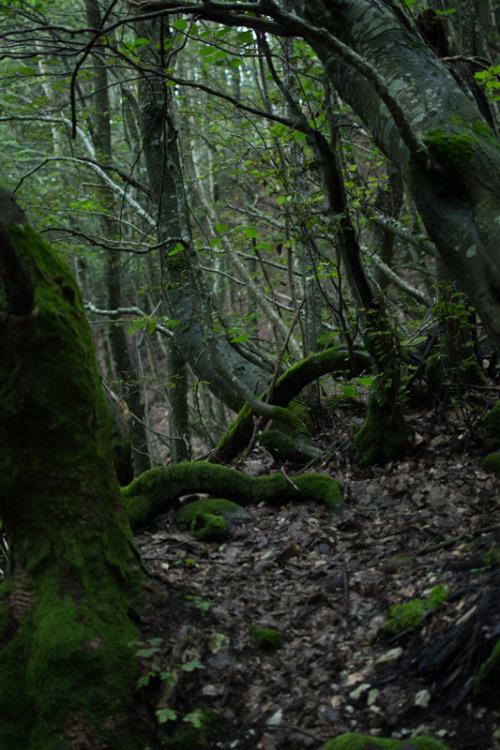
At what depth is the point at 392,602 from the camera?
3.12 m

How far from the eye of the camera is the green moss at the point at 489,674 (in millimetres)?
2162

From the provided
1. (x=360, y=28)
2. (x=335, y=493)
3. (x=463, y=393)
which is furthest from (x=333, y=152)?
(x=335, y=493)

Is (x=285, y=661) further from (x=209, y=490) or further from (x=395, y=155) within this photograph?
(x=395, y=155)

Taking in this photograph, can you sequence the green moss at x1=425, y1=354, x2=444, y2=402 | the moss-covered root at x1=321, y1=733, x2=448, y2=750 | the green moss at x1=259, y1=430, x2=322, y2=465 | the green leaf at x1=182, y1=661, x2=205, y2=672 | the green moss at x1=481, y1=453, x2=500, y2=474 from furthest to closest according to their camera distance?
1. the green moss at x1=259, y1=430, x2=322, y2=465
2. the green moss at x1=425, y1=354, x2=444, y2=402
3. the green moss at x1=481, y1=453, x2=500, y2=474
4. the green leaf at x1=182, y1=661, x2=205, y2=672
5. the moss-covered root at x1=321, y1=733, x2=448, y2=750

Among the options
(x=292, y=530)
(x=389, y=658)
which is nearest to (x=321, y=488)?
(x=292, y=530)

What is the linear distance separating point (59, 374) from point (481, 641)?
2.30 meters

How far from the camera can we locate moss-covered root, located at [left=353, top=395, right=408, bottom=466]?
4984 millimetres

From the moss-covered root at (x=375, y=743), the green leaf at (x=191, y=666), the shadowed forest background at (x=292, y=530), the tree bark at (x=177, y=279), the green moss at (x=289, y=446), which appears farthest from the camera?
the tree bark at (x=177, y=279)

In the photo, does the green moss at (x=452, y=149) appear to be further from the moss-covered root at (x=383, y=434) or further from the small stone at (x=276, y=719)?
the small stone at (x=276, y=719)

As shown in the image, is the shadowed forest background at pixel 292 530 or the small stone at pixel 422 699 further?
the shadowed forest background at pixel 292 530

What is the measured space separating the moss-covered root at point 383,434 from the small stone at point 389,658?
7.98ft

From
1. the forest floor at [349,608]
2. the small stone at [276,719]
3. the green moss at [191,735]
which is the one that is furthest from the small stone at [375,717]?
the green moss at [191,735]

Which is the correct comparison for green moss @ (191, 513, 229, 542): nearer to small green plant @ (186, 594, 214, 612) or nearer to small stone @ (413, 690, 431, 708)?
small green plant @ (186, 594, 214, 612)

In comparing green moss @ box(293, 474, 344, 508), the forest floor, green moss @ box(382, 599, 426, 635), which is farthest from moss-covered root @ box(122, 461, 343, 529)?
green moss @ box(382, 599, 426, 635)
